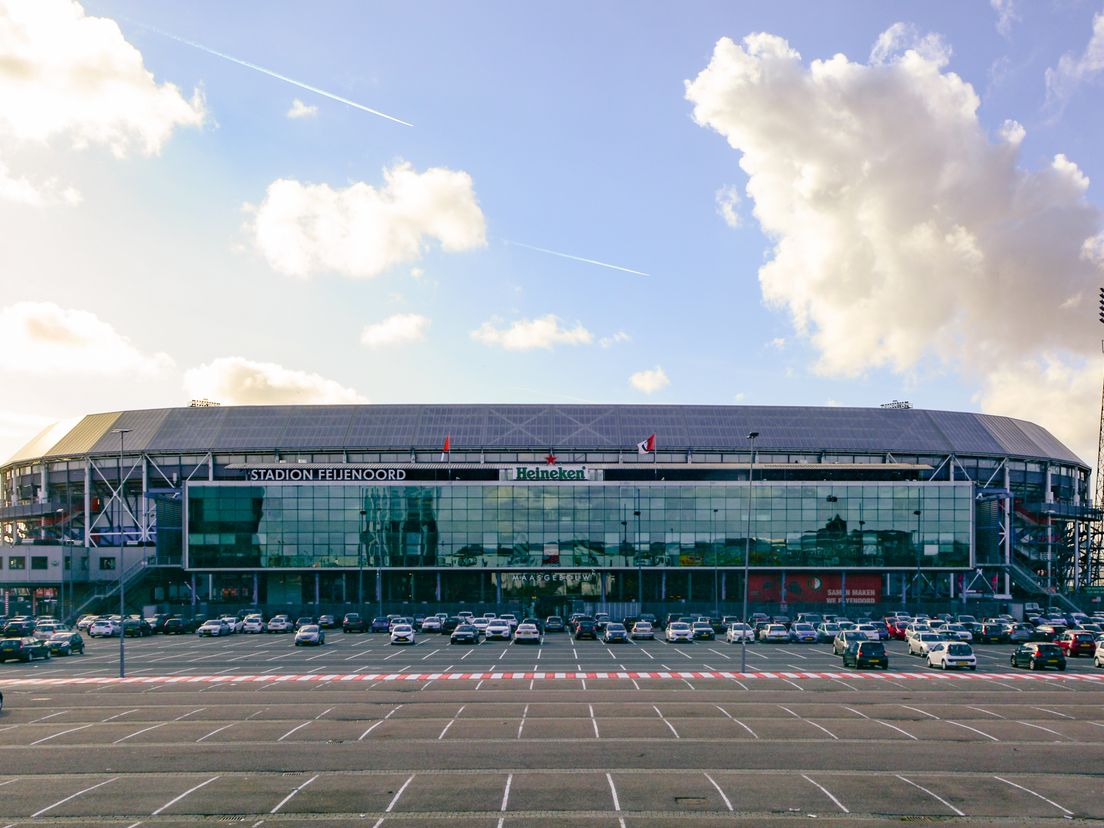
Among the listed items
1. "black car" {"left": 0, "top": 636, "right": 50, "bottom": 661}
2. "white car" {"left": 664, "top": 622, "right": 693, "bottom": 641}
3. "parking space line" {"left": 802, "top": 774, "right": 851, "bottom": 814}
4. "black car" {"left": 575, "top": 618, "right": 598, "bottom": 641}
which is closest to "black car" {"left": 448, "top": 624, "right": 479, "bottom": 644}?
"black car" {"left": 575, "top": 618, "right": 598, "bottom": 641}

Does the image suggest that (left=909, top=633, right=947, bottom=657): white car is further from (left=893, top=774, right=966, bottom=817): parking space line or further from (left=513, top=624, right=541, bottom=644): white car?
(left=893, top=774, right=966, bottom=817): parking space line

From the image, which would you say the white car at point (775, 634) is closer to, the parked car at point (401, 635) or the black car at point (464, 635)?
the black car at point (464, 635)

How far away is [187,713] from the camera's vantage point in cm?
3741

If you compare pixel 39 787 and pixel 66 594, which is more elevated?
pixel 39 787

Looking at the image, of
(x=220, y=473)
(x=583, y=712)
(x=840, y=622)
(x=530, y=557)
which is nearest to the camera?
(x=583, y=712)

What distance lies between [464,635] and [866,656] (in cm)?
2987

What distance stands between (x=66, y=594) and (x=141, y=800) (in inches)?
4479

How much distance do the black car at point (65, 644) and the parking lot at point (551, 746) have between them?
15.0 metres

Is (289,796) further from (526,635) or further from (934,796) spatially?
(526,635)

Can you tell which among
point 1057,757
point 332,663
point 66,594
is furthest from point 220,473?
point 1057,757

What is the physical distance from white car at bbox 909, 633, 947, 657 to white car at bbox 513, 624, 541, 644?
25107mm

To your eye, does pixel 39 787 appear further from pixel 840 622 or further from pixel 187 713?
pixel 840 622

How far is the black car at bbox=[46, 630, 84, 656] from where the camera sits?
67875 mm

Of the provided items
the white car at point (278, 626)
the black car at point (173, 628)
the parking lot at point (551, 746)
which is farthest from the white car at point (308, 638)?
the black car at point (173, 628)
